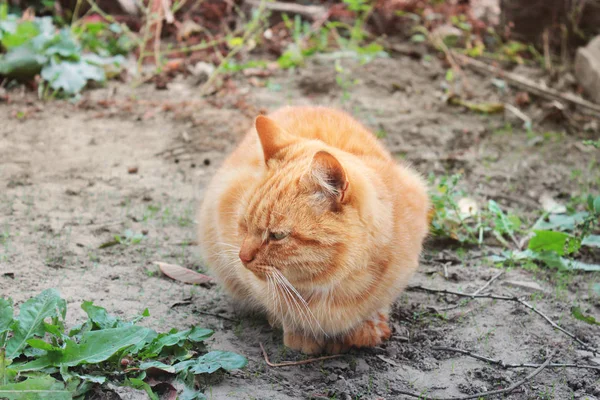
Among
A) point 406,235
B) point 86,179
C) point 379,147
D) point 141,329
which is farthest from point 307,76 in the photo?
point 141,329

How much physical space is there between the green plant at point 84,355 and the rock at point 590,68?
523 cm

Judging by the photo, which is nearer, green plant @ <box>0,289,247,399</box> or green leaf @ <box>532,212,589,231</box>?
green plant @ <box>0,289,247,399</box>

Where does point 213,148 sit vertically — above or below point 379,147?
below

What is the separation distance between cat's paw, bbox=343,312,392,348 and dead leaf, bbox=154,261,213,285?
3.28 ft

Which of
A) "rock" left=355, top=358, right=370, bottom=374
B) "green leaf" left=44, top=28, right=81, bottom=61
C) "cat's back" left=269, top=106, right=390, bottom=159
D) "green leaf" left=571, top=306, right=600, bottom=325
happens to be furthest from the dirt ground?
"cat's back" left=269, top=106, right=390, bottom=159

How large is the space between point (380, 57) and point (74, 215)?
4217mm

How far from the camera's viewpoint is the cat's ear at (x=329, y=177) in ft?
8.18

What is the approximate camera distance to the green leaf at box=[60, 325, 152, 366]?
2426 mm

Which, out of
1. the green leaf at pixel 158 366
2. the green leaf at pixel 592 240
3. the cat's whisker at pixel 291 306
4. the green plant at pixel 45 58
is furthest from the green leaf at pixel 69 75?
the green leaf at pixel 592 240

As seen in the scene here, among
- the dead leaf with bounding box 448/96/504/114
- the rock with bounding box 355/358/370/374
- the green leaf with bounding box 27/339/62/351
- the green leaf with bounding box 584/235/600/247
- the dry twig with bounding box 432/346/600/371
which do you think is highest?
the dead leaf with bounding box 448/96/504/114

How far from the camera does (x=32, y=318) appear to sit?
101 inches

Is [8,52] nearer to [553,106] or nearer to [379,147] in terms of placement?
[379,147]

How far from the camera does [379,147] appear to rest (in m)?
3.53

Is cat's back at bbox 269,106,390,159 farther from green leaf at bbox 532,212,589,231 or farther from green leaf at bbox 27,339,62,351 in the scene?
green leaf at bbox 27,339,62,351
